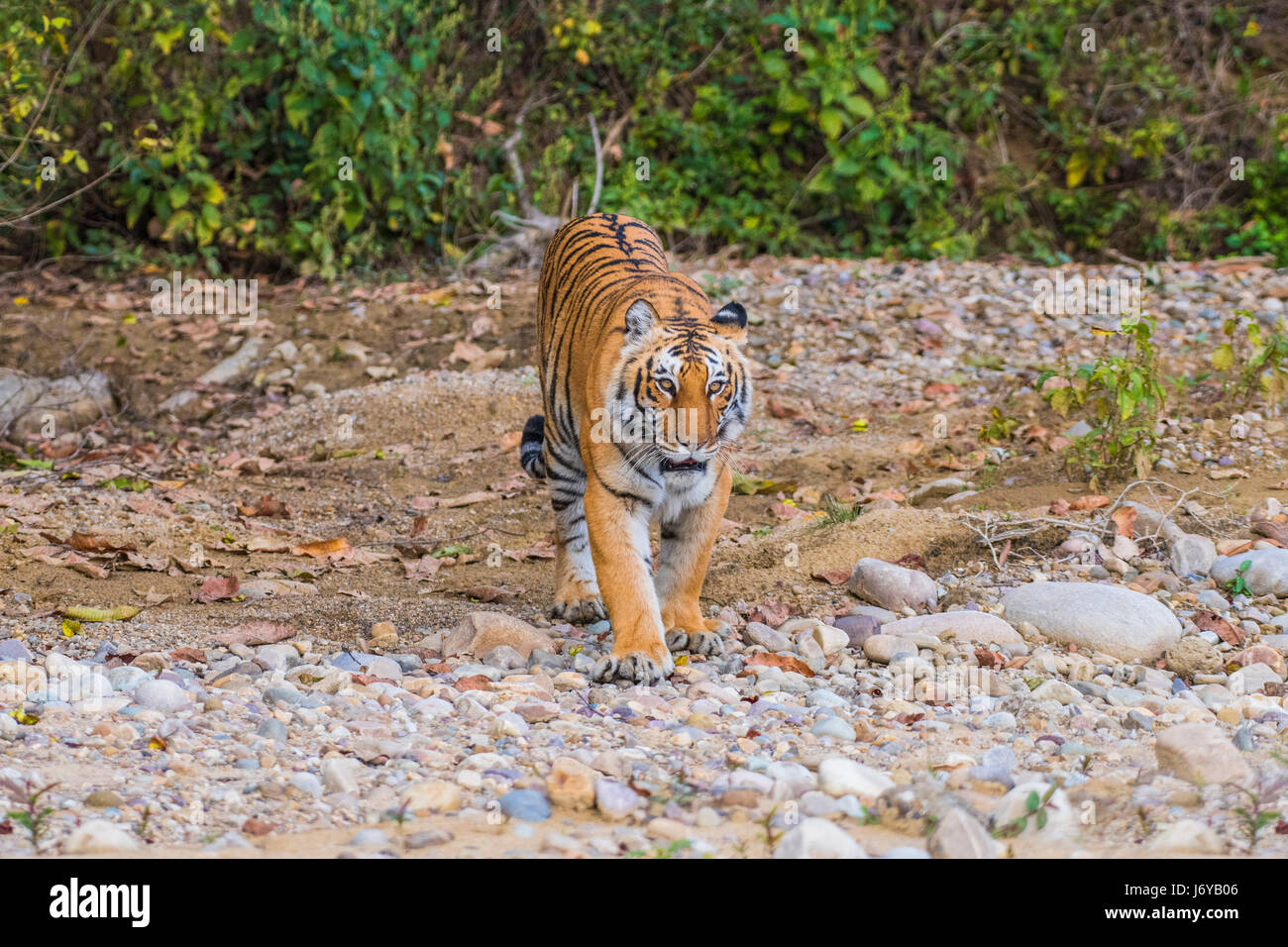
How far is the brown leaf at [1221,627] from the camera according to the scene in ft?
15.0

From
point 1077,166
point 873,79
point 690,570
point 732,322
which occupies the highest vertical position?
point 873,79

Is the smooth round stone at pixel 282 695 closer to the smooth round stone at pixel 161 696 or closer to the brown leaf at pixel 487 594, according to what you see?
the smooth round stone at pixel 161 696

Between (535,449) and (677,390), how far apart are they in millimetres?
1576

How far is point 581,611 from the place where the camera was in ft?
17.1

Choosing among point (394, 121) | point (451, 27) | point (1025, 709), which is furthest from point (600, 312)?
point (451, 27)

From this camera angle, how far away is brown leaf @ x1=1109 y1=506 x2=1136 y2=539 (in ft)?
17.7

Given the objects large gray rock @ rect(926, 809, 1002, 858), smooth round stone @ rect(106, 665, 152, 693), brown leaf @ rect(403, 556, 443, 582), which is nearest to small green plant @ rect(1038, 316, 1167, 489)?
brown leaf @ rect(403, 556, 443, 582)

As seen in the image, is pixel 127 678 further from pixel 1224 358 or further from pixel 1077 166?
pixel 1077 166

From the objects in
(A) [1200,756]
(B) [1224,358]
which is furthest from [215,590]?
(B) [1224,358]

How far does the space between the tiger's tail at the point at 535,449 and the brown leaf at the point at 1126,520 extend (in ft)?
8.30

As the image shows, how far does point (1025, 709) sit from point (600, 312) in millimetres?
2215

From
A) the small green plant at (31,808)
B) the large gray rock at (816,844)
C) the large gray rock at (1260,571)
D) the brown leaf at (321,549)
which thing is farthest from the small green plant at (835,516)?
the small green plant at (31,808)

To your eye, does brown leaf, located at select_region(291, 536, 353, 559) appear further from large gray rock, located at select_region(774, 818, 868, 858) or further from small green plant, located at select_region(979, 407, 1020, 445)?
large gray rock, located at select_region(774, 818, 868, 858)

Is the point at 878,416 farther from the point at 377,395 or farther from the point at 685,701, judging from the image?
the point at 685,701
